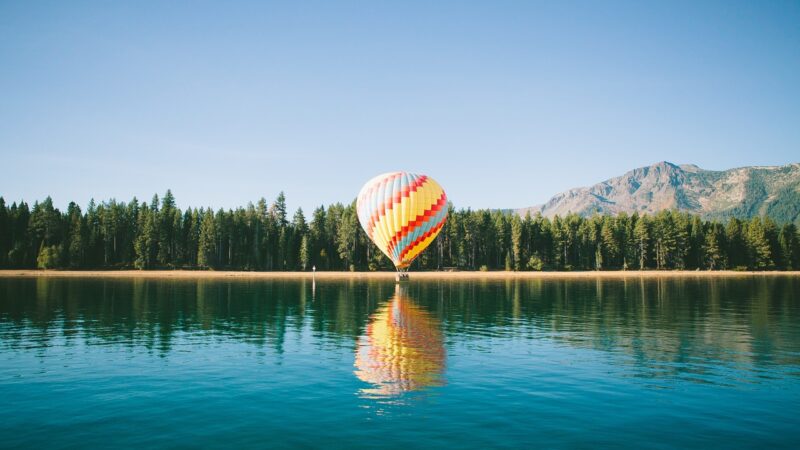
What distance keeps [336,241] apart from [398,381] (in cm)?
12755

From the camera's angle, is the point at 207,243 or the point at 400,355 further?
the point at 207,243

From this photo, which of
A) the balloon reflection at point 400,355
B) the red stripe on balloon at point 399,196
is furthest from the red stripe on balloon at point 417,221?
the balloon reflection at point 400,355

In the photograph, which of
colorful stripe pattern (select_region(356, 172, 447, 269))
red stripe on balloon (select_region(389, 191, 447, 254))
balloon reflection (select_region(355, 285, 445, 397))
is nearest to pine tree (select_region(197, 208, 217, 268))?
colorful stripe pattern (select_region(356, 172, 447, 269))

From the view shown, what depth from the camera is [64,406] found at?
59.3 ft

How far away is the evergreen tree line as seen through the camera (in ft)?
455

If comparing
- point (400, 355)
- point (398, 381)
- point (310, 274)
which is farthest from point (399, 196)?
point (310, 274)

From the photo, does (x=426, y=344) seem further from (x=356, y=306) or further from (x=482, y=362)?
(x=356, y=306)

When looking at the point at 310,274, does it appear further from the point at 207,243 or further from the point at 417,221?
the point at 417,221

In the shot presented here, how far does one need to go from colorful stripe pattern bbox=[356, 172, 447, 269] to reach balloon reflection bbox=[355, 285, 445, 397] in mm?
34291

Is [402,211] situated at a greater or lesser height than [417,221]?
greater

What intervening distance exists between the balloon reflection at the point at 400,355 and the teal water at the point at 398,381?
0.49 feet

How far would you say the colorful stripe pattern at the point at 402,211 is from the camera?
251 feet

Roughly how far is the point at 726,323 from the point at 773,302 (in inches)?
916

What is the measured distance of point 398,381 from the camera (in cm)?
2158
